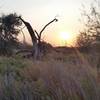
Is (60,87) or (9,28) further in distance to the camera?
(9,28)

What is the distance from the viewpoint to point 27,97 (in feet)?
25.0

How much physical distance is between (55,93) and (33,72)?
143 inches

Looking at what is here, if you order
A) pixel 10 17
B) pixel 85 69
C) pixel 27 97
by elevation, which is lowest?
pixel 27 97

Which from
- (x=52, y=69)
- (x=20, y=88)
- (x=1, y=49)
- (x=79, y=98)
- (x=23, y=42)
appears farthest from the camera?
(x=23, y=42)

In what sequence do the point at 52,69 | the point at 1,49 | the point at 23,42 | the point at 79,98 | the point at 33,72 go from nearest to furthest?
the point at 79,98 → the point at 52,69 → the point at 33,72 → the point at 1,49 → the point at 23,42

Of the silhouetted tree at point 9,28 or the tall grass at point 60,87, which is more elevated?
the silhouetted tree at point 9,28

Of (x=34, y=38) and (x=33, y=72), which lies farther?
(x=34, y=38)

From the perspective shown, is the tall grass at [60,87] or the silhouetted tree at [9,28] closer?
the tall grass at [60,87]

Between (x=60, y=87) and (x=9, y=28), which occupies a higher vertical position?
(x=9, y=28)

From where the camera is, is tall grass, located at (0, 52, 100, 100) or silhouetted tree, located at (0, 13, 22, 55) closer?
tall grass, located at (0, 52, 100, 100)

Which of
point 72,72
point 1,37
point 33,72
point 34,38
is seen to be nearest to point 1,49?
point 1,37

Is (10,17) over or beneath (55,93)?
over

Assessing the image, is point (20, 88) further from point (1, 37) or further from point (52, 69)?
point (1, 37)

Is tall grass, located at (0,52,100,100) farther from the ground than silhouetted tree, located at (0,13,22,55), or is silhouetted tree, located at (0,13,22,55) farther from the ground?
silhouetted tree, located at (0,13,22,55)
